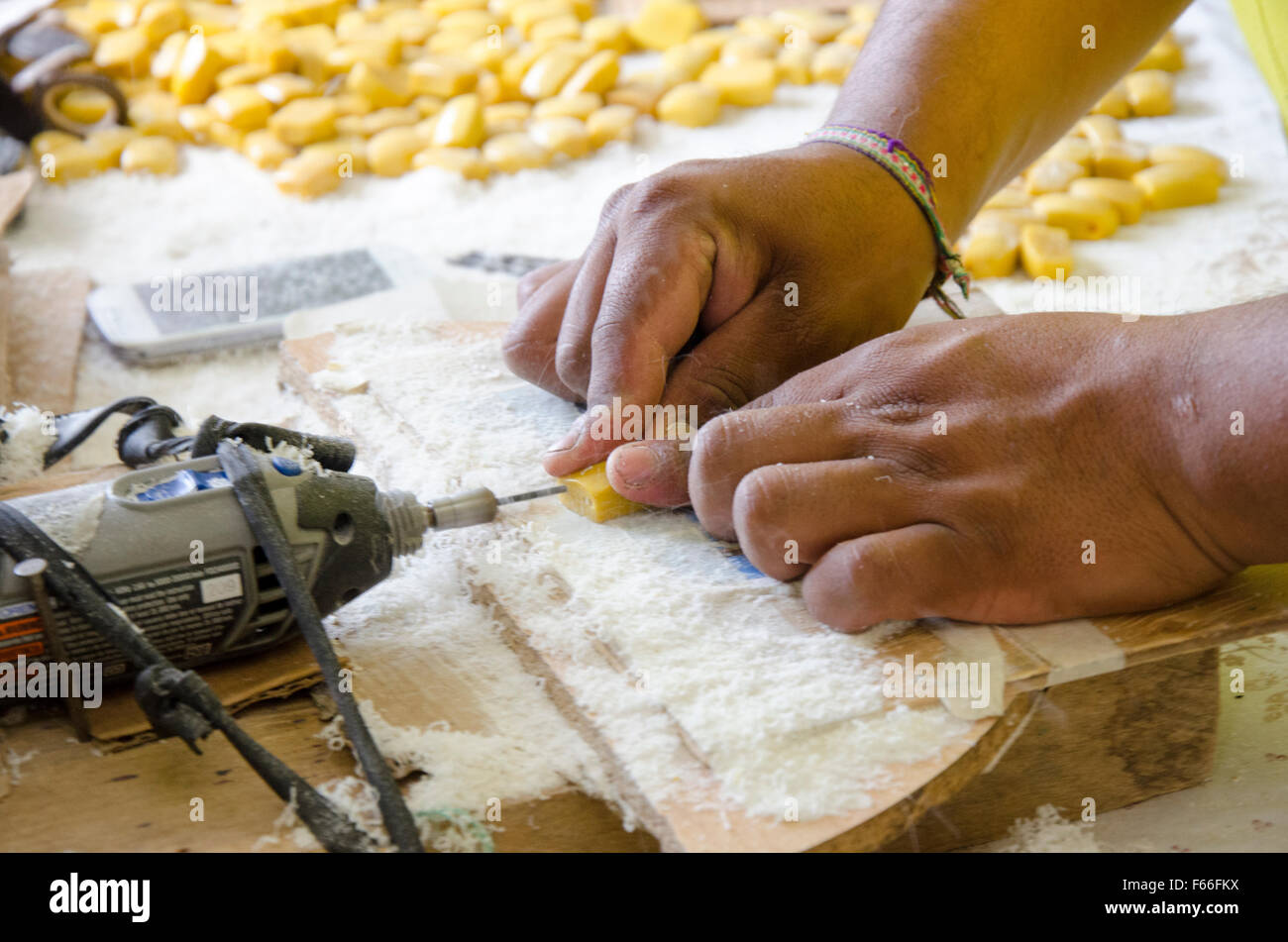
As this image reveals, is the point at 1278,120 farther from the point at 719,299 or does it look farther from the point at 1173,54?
the point at 719,299

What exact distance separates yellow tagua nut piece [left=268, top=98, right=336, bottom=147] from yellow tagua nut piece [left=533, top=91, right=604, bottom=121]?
37cm

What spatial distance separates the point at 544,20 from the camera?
2775 millimetres

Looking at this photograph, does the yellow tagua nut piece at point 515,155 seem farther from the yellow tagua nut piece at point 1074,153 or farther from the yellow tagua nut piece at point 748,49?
the yellow tagua nut piece at point 1074,153

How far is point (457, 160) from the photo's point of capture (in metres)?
2.35

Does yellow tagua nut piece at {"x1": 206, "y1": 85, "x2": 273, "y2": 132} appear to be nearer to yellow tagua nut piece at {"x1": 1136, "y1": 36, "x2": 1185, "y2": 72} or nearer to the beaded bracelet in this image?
the beaded bracelet

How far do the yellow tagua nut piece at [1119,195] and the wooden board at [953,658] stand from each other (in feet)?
4.30

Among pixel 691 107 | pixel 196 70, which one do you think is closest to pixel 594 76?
pixel 691 107

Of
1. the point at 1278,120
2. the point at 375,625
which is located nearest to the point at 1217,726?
the point at 375,625

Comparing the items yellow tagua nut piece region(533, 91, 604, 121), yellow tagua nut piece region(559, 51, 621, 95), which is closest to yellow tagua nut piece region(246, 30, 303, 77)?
yellow tagua nut piece region(533, 91, 604, 121)

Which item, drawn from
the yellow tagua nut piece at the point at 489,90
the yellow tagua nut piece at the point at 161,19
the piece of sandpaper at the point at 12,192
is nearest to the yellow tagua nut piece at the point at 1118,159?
the yellow tagua nut piece at the point at 489,90

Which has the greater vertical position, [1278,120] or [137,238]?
[1278,120]

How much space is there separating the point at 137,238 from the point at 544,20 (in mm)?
1114

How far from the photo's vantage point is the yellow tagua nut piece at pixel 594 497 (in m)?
1.06

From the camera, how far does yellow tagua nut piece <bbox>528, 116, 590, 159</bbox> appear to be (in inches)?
95.1
